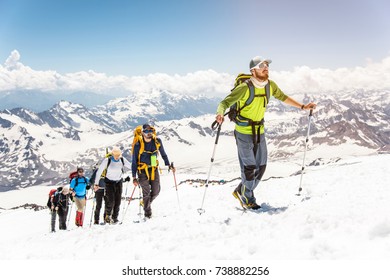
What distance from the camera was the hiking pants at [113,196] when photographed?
1425cm

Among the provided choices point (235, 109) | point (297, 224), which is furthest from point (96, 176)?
point (297, 224)

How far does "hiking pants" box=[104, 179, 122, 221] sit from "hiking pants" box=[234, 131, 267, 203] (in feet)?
23.3

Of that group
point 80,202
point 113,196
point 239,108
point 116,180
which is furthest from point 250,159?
point 80,202

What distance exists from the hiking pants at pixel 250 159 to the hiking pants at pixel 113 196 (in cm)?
712

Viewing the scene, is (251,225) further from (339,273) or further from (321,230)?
(339,273)

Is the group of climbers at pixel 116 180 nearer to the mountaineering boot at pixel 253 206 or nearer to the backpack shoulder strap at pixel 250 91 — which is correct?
the mountaineering boot at pixel 253 206

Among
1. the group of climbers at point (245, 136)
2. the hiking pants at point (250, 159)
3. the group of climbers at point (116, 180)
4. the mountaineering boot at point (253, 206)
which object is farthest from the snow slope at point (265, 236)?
the group of climbers at point (116, 180)

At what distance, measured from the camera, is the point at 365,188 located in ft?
32.9

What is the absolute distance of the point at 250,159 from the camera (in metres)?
8.96

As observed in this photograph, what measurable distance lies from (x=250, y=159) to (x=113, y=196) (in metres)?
7.79

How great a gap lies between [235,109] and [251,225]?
10.5 feet

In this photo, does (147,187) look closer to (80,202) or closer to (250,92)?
(250,92)

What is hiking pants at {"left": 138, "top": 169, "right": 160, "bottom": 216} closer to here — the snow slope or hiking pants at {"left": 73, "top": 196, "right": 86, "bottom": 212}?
the snow slope

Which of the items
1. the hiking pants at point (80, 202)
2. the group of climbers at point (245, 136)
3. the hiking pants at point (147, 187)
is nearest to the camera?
the group of climbers at point (245, 136)
